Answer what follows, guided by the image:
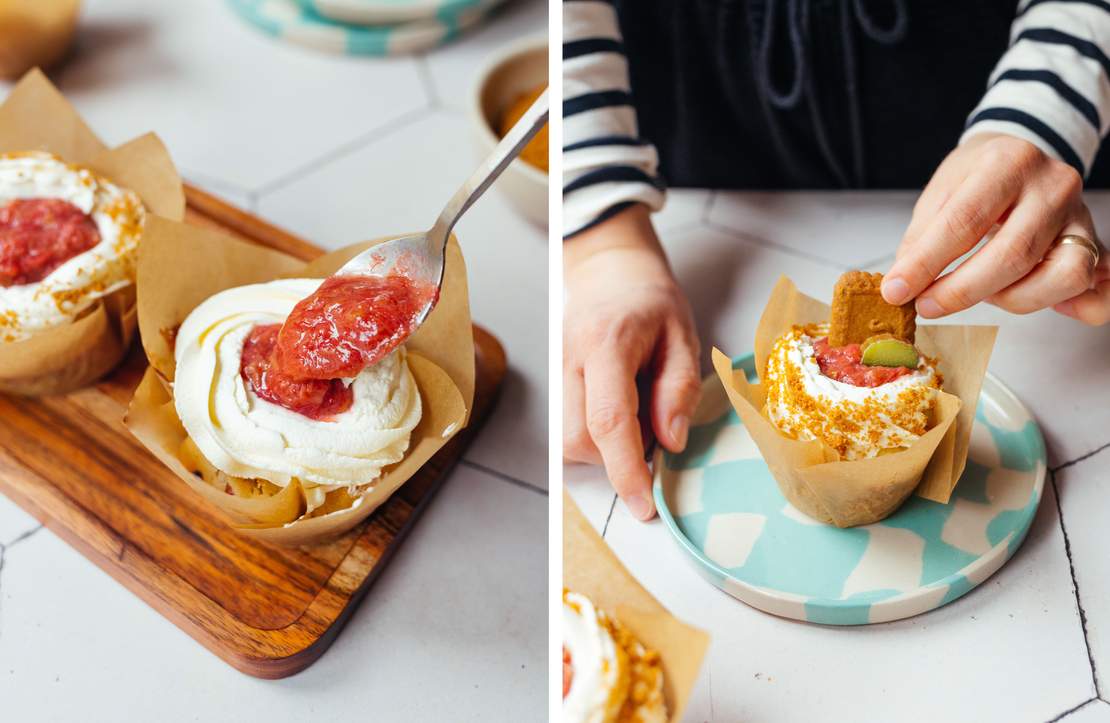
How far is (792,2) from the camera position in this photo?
2.89 ft

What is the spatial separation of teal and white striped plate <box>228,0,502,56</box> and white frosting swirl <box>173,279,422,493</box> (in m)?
0.64

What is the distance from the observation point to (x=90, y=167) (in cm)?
88

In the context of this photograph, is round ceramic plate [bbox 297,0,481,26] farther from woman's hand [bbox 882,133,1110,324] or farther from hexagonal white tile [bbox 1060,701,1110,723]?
hexagonal white tile [bbox 1060,701,1110,723]

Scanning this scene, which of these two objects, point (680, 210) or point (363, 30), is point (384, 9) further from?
point (680, 210)

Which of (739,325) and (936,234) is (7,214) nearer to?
(739,325)

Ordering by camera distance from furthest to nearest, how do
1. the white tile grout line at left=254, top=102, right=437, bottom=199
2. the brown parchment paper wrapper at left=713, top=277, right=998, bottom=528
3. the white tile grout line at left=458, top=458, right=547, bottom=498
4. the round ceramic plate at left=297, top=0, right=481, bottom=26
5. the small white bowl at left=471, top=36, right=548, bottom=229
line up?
the round ceramic plate at left=297, top=0, right=481, bottom=26 → the white tile grout line at left=254, top=102, right=437, bottom=199 → the small white bowl at left=471, top=36, right=548, bottom=229 → the white tile grout line at left=458, top=458, right=547, bottom=498 → the brown parchment paper wrapper at left=713, top=277, right=998, bottom=528

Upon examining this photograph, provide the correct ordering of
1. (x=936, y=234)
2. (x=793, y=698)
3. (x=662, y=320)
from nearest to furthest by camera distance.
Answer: (x=793, y=698), (x=936, y=234), (x=662, y=320)

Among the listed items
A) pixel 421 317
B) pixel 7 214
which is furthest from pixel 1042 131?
pixel 7 214

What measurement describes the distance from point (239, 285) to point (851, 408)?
46cm

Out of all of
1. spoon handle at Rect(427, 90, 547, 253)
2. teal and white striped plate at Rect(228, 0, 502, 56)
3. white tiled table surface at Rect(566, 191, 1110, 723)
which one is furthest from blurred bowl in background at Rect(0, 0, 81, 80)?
white tiled table surface at Rect(566, 191, 1110, 723)

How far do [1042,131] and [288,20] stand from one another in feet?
2.91

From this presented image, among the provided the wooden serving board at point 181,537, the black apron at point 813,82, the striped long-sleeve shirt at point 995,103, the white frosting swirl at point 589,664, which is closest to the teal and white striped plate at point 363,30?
the black apron at point 813,82

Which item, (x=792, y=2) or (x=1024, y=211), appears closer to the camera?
(x=1024, y=211)

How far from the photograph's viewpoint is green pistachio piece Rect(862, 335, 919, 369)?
598 mm
